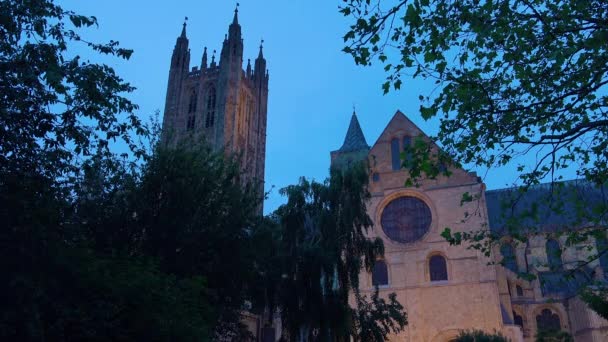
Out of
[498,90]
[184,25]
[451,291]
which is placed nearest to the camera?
[498,90]

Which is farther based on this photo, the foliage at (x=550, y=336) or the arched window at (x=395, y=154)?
the arched window at (x=395, y=154)

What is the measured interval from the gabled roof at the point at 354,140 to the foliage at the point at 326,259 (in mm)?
23967

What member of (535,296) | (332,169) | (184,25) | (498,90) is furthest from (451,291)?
(184,25)

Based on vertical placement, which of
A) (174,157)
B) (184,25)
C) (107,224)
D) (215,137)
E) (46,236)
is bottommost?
(46,236)

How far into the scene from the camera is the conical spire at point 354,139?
44.7 metres

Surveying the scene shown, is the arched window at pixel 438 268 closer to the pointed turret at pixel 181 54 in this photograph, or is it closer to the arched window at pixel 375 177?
the arched window at pixel 375 177

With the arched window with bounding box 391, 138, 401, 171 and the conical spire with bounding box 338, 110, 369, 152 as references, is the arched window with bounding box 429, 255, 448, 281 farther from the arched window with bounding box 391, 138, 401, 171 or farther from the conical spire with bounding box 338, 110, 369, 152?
the conical spire with bounding box 338, 110, 369, 152

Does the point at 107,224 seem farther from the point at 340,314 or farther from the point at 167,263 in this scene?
the point at 340,314

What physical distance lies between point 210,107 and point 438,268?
125 ft

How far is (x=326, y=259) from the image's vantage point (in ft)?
59.9

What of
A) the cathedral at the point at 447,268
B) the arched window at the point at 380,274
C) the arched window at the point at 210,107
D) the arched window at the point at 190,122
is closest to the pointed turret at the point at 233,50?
the arched window at the point at 210,107

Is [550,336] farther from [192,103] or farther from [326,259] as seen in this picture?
[192,103]

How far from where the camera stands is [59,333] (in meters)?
10.0

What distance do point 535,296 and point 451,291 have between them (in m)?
8.31
